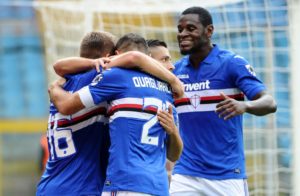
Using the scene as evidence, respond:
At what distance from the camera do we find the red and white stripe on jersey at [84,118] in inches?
177

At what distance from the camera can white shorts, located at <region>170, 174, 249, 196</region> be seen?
5.51 m

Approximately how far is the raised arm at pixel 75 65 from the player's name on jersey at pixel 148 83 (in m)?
0.24

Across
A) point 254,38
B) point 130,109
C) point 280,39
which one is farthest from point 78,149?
point 280,39

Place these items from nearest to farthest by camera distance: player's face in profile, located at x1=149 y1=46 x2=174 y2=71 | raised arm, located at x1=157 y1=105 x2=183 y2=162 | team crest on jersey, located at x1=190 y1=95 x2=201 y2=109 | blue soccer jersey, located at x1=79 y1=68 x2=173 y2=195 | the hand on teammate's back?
1. blue soccer jersey, located at x1=79 y1=68 x2=173 y2=195
2. raised arm, located at x1=157 y1=105 x2=183 y2=162
3. the hand on teammate's back
4. player's face in profile, located at x1=149 y1=46 x2=174 y2=71
5. team crest on jersey, located at x1=190 y1=95 x2=201 y2=109

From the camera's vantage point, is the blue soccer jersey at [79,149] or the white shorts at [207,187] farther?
the white shorts at [207,187]

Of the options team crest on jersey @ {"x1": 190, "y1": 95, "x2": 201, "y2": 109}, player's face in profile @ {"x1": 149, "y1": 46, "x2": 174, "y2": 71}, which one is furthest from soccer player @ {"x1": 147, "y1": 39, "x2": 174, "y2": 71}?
team crest on jersey @ {"x1": 190, "y1": 95, "x2": 201, "y2": 109}

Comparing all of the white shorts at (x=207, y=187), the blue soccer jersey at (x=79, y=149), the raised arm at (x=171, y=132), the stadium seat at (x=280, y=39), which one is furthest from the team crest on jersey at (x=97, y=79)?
the stadium seat at (x=280, y=39)

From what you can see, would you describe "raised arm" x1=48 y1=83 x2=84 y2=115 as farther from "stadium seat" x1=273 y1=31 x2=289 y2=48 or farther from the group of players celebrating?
"stadium seat" x1=273 y1=31 x2=289 y2=48

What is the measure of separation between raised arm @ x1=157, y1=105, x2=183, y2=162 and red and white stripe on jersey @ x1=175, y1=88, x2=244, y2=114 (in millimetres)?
883

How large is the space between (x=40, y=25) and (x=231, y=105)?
10519 mm

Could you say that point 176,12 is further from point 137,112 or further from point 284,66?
point 137,112

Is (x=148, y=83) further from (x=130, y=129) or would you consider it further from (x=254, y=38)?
(x=254, y=38)

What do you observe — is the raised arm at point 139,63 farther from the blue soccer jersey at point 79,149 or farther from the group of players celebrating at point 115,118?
the blue soccer jersey at point 79,149

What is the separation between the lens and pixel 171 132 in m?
4.50
